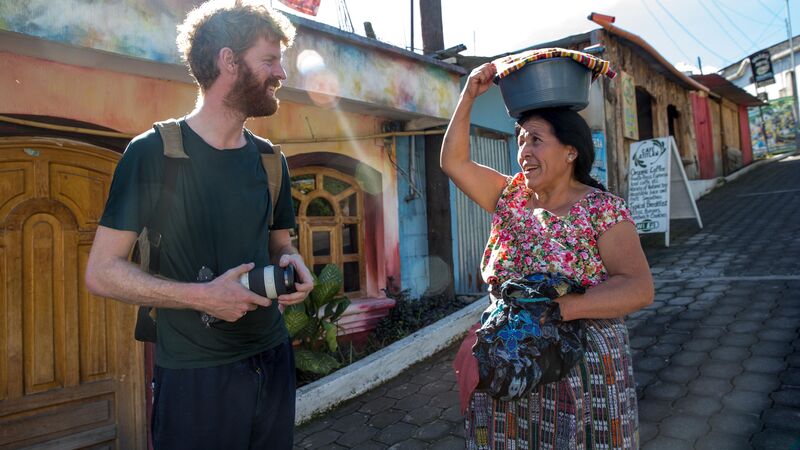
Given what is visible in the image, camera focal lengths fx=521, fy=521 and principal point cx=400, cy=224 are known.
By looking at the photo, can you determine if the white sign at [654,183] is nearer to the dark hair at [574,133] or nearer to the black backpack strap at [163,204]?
the dark hair at [574,133]

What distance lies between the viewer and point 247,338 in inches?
69.8

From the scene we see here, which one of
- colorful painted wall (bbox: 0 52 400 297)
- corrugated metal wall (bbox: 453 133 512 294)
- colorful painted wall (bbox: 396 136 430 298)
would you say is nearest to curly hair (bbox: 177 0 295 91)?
colorful painted wall (bbox: 0 52 400 297)

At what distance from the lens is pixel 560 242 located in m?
1.83

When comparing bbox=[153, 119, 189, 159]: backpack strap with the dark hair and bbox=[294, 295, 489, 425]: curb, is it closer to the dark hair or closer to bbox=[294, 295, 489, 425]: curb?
the dark hair

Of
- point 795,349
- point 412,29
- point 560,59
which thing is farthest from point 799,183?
point 560,59

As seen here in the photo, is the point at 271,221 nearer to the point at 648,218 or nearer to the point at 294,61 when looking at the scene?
the point at 294,61

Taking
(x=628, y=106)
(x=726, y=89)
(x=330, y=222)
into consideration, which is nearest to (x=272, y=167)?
(x=330, y=222)

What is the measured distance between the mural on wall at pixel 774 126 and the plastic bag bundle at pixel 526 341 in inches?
1196

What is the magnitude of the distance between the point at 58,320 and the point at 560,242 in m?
3.71

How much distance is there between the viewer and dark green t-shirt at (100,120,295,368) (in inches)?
62.8

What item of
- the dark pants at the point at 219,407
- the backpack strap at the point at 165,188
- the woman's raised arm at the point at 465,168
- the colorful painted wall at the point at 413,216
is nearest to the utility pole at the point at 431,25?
the colorful painted wall at the point at 413,216

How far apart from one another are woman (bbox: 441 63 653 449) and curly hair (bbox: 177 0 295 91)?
821 millimetres

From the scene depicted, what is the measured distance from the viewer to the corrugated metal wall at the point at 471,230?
24.7ft

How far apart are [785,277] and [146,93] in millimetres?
6999
